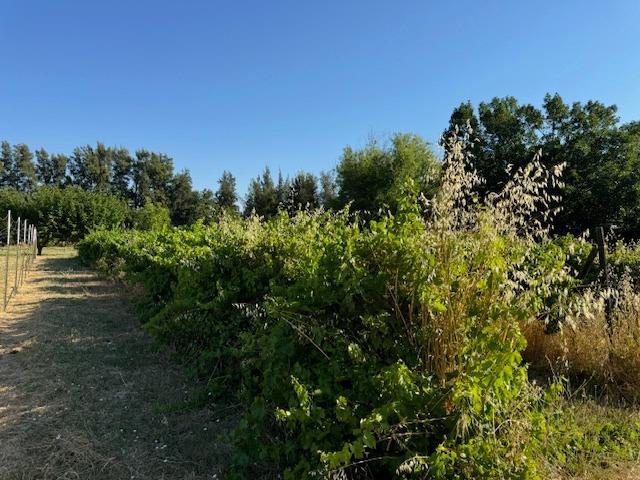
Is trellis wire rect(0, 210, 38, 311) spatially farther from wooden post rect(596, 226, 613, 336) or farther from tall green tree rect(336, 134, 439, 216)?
tall green tree rect(336, 134, 439, 216)

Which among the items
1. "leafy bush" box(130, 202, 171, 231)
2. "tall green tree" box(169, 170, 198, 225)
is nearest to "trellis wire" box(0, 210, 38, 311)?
"leafy bush" box(130, 202, 171, 231)

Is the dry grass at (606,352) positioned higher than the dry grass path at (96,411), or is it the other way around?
the dry grass at (606,352)

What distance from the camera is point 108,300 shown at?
9703mm

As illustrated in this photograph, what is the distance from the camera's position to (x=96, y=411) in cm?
370

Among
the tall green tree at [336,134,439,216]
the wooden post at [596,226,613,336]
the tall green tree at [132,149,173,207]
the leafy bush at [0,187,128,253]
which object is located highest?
the tall green tree at [132,149,173,207]

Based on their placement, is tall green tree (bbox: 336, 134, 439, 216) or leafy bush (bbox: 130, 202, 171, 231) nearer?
tall green tree (bbox: 336, 134, 439, 216)

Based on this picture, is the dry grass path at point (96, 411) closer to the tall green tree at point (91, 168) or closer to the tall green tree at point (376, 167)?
the tall green tree at point (376, 167)

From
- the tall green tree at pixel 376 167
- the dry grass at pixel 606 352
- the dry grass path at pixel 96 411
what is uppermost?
the tall green tree at pixel 376 167

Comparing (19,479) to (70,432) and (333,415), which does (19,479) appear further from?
(333,415)

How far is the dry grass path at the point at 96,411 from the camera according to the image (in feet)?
9.41

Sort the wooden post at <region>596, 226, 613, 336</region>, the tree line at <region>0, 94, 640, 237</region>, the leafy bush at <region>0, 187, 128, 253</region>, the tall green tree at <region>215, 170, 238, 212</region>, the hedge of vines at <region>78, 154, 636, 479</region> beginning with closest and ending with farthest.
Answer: the hedge of vines at <region>78, 154, 636, 479</region>, the wooden post at <region>596, 226, 613, 336</region>, the tree line at <region>0, 94, 640, 237</region>, the leafy bush at <region>0, 187, 128, 253</region>, the tall green tree at <region>215, 170, 238, 212</region>

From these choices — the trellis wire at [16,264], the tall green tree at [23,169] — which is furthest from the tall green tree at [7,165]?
the trellis wire at [16,264]

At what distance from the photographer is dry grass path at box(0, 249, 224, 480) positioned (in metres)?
2.87

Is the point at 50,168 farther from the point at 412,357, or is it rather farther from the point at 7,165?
the point at 412,357
